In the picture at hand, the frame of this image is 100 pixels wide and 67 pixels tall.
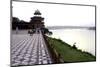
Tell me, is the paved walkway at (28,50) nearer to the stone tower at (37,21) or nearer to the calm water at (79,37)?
the stone tower at (37,21)

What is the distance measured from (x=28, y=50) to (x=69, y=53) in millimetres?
569

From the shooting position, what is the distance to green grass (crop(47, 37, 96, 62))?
2.50 meters

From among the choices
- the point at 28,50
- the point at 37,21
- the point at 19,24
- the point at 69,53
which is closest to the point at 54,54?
the point at 69,53

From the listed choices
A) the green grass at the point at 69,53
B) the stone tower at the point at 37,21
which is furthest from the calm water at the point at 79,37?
the stone tower at the point at 37,21

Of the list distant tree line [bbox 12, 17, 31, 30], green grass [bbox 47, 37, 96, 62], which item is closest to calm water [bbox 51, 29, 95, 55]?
green grass [bbox 47, 37, 96, 62]

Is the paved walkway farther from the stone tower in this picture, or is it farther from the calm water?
the calm water

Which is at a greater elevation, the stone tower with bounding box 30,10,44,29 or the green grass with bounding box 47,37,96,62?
the stone tower with bounding box 30,10,44,29

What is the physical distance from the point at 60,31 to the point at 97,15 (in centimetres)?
62

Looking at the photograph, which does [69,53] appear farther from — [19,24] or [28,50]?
[19,24]

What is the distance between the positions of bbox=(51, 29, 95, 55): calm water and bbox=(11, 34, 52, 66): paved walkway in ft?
0.78

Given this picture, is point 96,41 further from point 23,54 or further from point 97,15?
point 23,54

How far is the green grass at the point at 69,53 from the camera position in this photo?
8.21ft

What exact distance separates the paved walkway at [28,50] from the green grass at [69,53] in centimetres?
15

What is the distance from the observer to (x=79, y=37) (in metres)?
2.61
